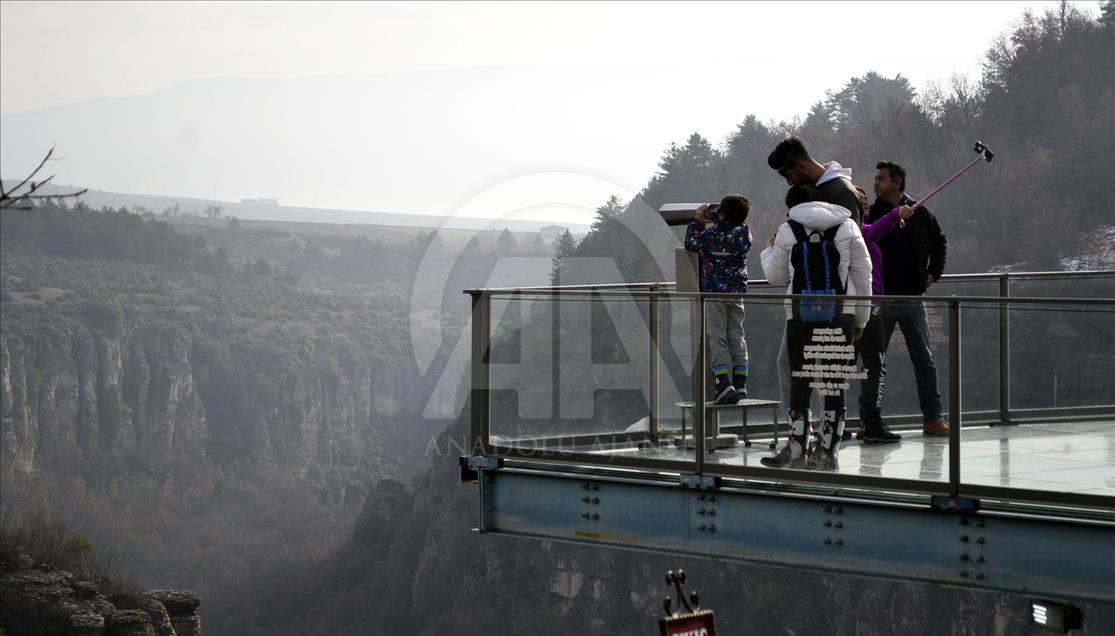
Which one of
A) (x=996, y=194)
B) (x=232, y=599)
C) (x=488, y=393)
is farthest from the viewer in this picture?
(x=232, y=599)

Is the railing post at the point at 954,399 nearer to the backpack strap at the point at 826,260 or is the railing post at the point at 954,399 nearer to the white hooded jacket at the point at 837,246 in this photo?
the white hooded jacket at the point at 837,246

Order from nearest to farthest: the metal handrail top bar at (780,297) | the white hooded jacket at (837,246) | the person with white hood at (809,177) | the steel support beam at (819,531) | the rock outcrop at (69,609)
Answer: the steel support beam at (819,531)
the metal handrail top bar at (780,297)
the white hooded jacket at (837,246)
the person with white hood at (809,177)
the rock outcrop at (69,609)

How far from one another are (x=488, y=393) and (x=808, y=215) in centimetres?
275

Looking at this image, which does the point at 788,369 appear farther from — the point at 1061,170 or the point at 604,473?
the point at 1061,170

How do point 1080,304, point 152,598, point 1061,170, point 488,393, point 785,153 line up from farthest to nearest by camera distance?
point 152,598 → point 1061,170 → point 488,393 → point 785,153 → point 1080,304

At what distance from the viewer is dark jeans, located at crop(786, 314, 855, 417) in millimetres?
7652

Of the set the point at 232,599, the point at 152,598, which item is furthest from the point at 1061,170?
the point at 232,599

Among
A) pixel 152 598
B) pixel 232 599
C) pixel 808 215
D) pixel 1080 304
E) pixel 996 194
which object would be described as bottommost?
pixel 232 599

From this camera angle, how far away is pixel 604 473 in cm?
887

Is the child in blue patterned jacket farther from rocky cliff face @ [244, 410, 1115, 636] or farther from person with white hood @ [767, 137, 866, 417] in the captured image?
rocky cliff face @ [244, 410, 1115, 636]

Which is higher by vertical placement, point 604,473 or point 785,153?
point 785,153

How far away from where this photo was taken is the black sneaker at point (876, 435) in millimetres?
9055

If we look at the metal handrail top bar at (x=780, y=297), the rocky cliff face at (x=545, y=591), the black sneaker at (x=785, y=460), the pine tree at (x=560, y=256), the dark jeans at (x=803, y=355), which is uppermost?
the pine tree at (x=560, y=256)

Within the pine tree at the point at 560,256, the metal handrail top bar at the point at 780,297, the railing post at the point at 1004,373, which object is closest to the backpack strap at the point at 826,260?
the metal handrail top bar at the point at 780,297
